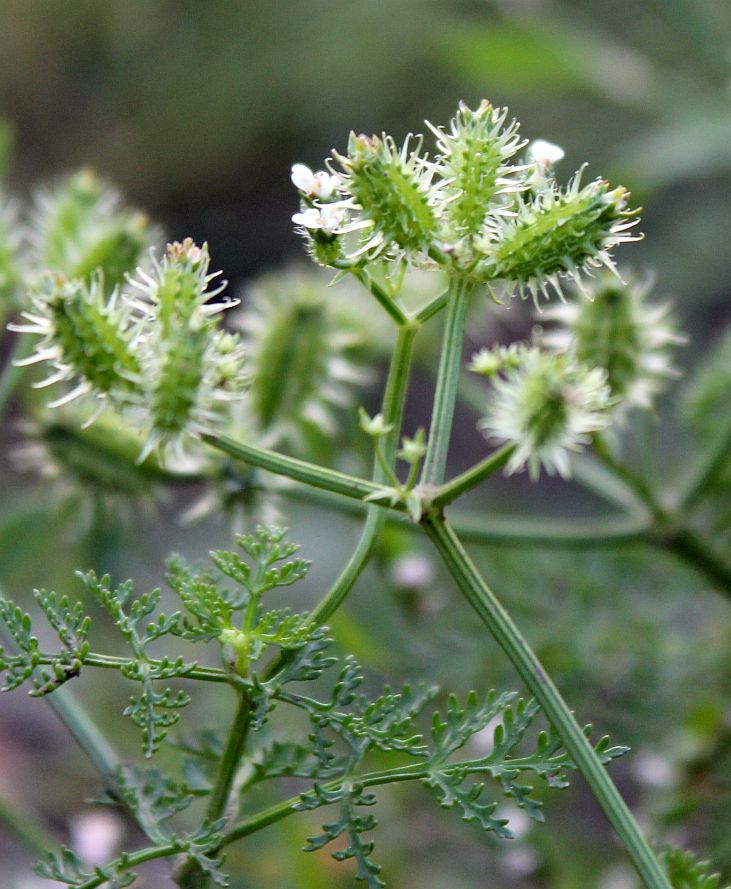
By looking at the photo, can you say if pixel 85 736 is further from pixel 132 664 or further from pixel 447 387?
pixel 447 387

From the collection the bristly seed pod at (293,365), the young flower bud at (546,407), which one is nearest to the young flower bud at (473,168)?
the young flower bud at (546,407)

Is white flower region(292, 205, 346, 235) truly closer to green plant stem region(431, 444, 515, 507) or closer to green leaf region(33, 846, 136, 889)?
green plant stem region(431, 444, 515, 507)

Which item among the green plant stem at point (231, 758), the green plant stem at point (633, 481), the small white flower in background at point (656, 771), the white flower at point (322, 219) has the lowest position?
the green plant stem at point (231, 758)

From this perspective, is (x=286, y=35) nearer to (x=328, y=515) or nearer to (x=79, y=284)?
(x=328, y=515)

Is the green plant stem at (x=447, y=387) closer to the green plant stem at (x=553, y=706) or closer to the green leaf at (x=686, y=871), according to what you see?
the green plant stem at (x=553, y=706)

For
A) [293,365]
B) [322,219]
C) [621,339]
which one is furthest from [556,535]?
[322,219]

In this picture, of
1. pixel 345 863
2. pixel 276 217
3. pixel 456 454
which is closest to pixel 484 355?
pixel 345 863

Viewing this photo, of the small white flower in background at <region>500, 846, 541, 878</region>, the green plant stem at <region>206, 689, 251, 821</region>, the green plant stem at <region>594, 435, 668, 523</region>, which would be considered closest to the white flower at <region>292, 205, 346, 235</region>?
the green plant stem at <region>206, 689, 251, 821</region>

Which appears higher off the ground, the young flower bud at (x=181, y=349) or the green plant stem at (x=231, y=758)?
the young flower bud at (x=181, y=349)
